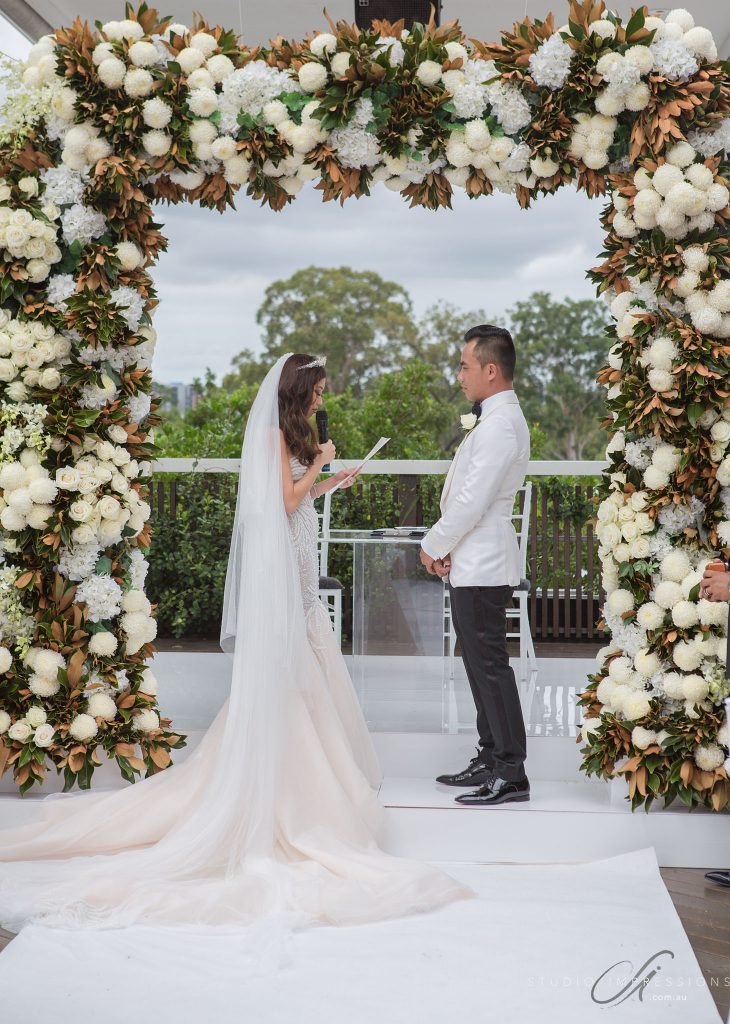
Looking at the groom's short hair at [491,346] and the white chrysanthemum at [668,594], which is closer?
the white chrysanthemum at [668,594]

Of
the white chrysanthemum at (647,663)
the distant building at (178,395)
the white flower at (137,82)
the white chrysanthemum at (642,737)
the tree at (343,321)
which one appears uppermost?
the tree at (343,321)

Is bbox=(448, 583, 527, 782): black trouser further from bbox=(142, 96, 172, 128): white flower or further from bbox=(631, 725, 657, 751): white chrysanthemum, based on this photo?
bbox=(142, 96, 172, 128): white flower

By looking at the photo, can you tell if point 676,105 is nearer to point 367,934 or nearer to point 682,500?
point 682,500

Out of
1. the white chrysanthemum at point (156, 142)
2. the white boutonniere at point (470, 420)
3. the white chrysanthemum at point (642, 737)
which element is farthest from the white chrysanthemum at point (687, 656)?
the white chrysanthemum at point (156, 142)

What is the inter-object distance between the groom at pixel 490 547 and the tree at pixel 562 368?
18585mm

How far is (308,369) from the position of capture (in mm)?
3805

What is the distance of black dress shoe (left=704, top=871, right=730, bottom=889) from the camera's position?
3455mm

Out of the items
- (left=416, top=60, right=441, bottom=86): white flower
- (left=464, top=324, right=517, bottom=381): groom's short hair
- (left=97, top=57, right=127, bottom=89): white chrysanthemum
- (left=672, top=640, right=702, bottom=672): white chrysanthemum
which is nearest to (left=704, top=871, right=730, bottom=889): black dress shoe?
(left=672, top=640, right=702, bottom=672): white chrysanthemum

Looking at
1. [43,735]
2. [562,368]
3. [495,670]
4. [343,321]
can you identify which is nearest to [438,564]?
[495,670]

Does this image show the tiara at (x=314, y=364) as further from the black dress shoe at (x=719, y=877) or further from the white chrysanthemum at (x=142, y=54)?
the black dress shoe at (x=719, y=877)

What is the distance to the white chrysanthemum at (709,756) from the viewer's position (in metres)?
3.62

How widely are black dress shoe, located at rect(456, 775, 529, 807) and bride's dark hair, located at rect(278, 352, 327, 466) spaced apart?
56.4 inches

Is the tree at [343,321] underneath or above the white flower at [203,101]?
above

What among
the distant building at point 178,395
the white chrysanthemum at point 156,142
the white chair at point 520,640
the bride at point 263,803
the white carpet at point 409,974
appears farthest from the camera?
the distant building at point 178,395
